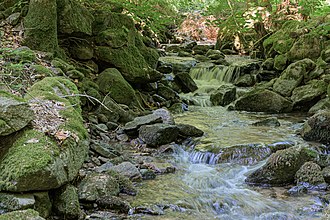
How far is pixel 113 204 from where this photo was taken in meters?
3.91

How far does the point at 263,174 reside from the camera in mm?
5227

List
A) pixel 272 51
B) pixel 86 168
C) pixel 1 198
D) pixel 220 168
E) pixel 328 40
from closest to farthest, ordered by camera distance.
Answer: pixel 1 198 < pixel 86 168 < pixel 220 168 < pixel 328 40 < pixel 272 51

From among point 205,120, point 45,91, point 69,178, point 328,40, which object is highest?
point 328,40

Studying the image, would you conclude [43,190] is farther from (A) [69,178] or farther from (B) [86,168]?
(B) [86,168]

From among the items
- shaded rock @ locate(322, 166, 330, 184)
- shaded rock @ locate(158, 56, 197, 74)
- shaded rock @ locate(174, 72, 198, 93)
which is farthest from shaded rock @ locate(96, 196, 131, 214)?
shaded rock @ locate(158, 56, 197, 74)

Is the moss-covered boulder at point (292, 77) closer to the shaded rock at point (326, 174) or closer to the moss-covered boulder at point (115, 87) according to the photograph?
the moss-covered boulder at point (115, 87)

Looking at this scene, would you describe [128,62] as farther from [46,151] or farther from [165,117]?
[46,151]

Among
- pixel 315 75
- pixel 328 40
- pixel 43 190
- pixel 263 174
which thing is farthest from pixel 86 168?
pixel 328 40

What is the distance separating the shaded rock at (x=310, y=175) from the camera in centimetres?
498

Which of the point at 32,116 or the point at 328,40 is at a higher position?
the point at 328,40

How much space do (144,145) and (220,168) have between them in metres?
1.77

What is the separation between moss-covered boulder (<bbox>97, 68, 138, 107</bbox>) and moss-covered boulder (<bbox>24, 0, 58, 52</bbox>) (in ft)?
4.98

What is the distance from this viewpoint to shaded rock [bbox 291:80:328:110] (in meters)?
9.88

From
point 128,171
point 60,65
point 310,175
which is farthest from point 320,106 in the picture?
point 60,65
